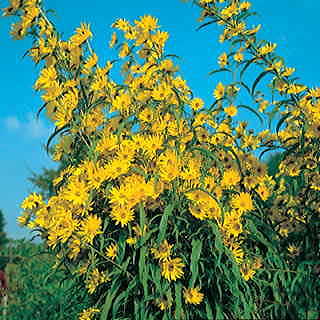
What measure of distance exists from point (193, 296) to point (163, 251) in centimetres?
28

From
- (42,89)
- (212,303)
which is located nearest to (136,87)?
(42,89)

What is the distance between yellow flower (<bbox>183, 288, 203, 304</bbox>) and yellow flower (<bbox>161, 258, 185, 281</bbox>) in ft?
0.32

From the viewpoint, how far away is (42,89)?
364 centimetres

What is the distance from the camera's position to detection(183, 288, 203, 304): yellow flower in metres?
2.90

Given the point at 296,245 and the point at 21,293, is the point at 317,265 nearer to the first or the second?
the point at 296,245

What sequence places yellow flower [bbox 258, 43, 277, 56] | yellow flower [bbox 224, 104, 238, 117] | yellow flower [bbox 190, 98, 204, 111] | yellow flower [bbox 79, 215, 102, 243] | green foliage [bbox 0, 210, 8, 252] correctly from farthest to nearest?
green foliage [bbox 0, 210, 8, 252]
yellow flower [bbox 224, 104, 238, 117]
yellow flower [bbox 258, 43, 277, 56]
yellow flower [bbox 190, 98, 204, 111]
yellow flower [bbox 79, 215, 102, 243]

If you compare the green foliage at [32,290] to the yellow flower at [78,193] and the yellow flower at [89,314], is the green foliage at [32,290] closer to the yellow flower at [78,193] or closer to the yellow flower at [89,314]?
the yellow flower at [89,314]

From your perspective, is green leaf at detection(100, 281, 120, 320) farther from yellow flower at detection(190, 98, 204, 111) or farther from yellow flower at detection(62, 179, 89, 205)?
yellow flower at detection(190, 98, 204, 111)

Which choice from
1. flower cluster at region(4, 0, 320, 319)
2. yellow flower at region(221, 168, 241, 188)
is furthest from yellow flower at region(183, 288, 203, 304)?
yellow flower at region(221, 168, 241, 188)

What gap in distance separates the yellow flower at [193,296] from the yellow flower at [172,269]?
0.10 meters

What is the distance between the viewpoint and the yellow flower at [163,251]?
2871mm

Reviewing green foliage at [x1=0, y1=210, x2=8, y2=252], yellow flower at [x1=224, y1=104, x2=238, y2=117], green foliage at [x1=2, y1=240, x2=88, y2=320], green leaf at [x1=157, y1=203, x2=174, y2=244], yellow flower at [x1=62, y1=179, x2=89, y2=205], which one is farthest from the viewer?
green foliage at [x1=0, y1=210, x2=8, y2=252]

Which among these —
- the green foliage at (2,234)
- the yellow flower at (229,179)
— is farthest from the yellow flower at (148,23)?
the green foliage at (2,234)

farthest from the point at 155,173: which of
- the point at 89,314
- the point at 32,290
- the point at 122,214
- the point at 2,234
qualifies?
the point at 2,234
